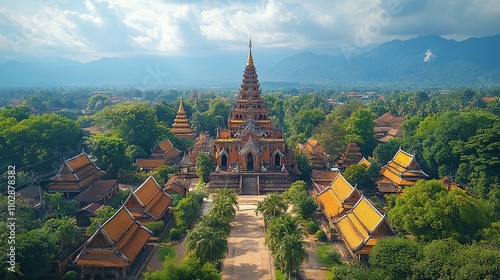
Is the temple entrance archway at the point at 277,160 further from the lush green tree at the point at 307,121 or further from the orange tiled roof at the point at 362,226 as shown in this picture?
the lush green tree at the point at 307,121

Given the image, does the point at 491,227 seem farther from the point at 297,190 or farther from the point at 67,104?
the point at 67,104

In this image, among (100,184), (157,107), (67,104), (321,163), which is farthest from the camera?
(67,104)

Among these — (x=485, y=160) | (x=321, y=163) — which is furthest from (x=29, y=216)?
(x=485, y=160)

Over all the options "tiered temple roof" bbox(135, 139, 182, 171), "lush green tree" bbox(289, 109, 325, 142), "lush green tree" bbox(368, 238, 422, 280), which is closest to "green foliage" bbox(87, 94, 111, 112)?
"tiered temple roof" bbox(135, 139, 182, 171)

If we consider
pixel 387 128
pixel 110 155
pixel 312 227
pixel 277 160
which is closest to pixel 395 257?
pixel 312 227

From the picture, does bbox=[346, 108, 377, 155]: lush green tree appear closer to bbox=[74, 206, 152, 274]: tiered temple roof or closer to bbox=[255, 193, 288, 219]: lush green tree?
bbox=[255, 193, 288, 219]: lush green tree

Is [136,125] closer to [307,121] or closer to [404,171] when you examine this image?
[307,121]
